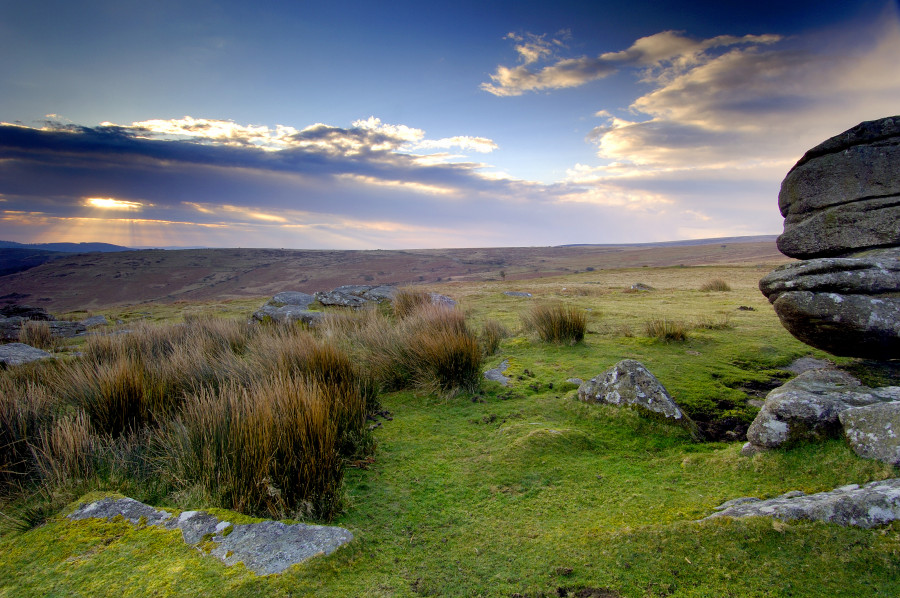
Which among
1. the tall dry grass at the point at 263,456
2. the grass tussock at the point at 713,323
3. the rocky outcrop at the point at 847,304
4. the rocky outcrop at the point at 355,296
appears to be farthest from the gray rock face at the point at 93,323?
the rocky outcrop at the point at 847,304

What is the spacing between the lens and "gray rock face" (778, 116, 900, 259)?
6207mm

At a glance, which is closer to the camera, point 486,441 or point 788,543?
point 788,543

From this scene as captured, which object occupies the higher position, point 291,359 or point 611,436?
point 291,359

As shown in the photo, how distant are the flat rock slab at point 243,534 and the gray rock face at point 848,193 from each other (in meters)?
8.15

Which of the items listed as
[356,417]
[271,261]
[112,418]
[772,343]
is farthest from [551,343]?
[271,261]

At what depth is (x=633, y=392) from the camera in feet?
16.1

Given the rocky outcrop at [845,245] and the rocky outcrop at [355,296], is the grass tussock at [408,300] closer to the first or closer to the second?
the rocky outcrop at [355,296]

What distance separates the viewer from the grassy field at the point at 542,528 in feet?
7.39

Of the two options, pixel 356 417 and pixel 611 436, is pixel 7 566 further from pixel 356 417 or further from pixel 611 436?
pixel 611 436

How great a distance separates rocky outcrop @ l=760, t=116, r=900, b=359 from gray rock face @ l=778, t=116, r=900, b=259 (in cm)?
1

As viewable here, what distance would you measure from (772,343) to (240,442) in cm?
946

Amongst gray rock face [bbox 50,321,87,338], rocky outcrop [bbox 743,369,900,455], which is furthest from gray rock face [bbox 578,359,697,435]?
gray rock face [bbox 50,321,87,338]

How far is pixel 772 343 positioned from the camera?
821 centimetres

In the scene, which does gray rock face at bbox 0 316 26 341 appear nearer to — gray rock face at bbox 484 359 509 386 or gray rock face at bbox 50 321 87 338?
gray rock face at bbox 50 321 87 338
